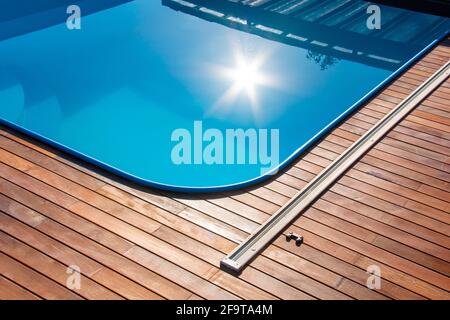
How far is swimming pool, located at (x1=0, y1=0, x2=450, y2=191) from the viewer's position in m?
5.50

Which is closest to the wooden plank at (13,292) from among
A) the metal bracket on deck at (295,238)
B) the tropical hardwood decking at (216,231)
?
the tropical hardwood decking at (216,231)

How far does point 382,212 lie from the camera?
4.14 metres

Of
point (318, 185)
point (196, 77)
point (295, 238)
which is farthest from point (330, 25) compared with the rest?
point (295, 238)

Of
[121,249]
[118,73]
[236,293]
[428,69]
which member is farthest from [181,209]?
[428,69]

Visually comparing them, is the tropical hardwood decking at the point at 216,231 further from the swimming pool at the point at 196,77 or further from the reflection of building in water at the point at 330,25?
the reflection of building in water at the point at 330,25

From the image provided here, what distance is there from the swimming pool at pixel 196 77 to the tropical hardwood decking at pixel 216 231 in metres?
0.27

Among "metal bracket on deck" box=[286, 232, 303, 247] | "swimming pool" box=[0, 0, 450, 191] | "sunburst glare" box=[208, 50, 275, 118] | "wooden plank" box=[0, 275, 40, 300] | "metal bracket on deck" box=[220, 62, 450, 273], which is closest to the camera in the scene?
"wooden plank" box=[0, 275, 40, 300]

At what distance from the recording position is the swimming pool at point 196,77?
550 cm

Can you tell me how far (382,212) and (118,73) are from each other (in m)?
4.31

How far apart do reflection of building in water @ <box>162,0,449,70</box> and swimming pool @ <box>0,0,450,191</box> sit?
0.09 ft

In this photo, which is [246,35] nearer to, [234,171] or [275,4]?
[275,4]

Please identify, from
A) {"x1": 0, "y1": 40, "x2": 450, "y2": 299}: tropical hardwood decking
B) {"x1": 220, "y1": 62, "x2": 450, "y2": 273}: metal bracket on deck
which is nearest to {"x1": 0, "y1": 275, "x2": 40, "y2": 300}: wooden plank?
{"x1": 0, "y1": 40, "x2": 450, "y2": 299}: tropical hardwood decking

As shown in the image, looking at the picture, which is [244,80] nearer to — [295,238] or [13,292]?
[295,238]

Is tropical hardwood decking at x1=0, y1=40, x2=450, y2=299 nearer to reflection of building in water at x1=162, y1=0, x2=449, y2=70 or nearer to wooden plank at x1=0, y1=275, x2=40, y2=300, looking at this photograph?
wooden plank at x1=0, y1=275, x2=40, y2=300
